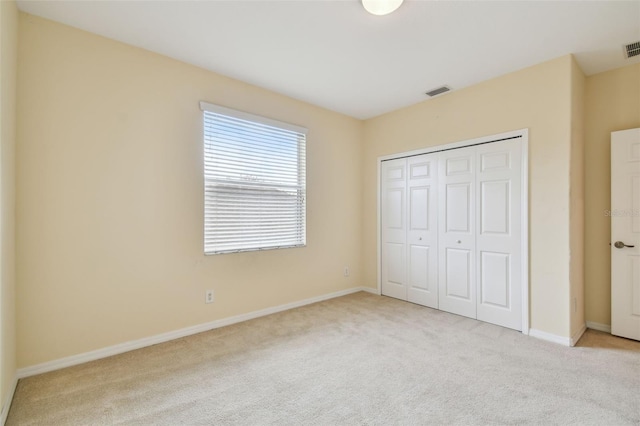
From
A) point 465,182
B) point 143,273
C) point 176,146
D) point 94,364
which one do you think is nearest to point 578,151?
point 465,182

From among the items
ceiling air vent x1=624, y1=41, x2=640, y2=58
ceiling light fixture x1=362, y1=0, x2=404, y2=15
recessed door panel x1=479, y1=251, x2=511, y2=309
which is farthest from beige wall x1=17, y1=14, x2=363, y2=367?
ceiling air vent x1=624, y1=41, x2=640, y2=58

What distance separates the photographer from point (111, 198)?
98.3 inches

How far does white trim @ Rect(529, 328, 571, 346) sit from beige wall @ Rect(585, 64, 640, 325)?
709mm

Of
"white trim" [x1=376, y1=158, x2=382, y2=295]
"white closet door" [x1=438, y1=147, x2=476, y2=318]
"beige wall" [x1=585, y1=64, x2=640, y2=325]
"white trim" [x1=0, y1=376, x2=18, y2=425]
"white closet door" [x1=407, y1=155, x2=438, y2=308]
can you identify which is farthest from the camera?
"white trim" [x1=376, y1=158, x2=382, y2=295]

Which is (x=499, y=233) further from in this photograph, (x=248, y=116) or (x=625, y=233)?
(x=248, y=116)

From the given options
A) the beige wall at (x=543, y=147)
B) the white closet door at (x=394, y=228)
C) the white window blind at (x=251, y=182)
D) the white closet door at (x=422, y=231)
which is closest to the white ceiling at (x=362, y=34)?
the beige wall at (x=543, y=147)

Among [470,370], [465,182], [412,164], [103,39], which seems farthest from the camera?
[412,164]

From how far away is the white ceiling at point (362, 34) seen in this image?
2139 mm

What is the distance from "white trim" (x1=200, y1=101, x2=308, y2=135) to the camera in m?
3.03

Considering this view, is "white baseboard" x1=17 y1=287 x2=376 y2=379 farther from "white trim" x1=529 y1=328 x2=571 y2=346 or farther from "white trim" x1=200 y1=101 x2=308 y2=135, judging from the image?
"white trim" x1=529 y1=328 x2=571 y2=346

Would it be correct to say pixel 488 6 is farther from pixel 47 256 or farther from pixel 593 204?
pixel 47 256

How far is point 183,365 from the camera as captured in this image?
234cm

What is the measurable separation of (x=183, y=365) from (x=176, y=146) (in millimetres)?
1959

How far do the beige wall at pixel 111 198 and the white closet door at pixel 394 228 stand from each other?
6.12ft
